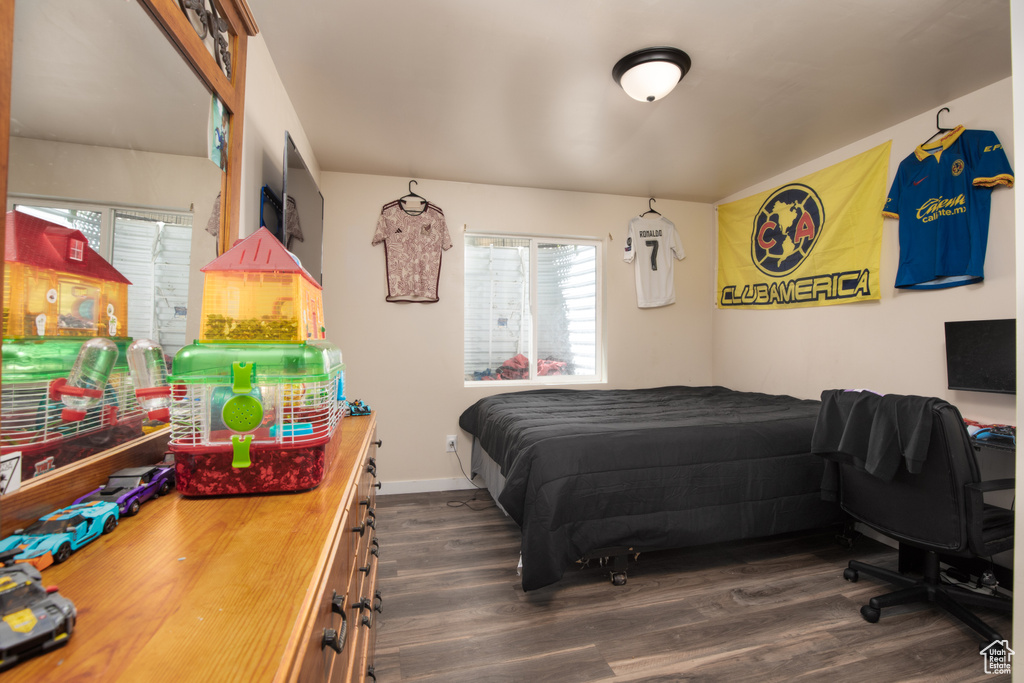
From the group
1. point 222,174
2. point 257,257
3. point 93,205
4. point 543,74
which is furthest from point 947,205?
point 93,205

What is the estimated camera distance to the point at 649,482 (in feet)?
6.95

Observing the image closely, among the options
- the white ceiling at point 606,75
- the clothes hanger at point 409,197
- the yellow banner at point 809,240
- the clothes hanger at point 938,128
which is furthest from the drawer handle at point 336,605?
the clothes hanger at point 938,128

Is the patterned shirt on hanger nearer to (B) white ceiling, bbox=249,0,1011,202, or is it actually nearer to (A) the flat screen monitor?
(B) white ceiling, bbox=249,0,1011,202

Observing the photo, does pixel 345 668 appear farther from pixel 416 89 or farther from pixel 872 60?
pixel 872 60

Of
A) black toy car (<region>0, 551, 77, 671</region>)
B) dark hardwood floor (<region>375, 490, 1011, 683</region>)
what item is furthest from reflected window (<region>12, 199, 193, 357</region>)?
dark hardwood floor (<region>375, 490, 1011, 683</region>)

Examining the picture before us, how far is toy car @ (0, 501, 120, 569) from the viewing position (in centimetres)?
60

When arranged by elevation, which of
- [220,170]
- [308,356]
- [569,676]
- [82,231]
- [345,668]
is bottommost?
[569,676]

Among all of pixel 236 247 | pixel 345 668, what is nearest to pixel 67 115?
pixel 236 247

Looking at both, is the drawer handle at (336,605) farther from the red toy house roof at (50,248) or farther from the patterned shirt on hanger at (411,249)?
the patterned shirt on hanger at (411,249)

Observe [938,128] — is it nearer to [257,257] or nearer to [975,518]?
[975,518]

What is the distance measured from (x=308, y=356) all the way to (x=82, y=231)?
0.44m

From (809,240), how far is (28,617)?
3.94m

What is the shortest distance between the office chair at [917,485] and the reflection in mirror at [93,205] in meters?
2.39

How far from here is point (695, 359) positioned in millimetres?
4219
